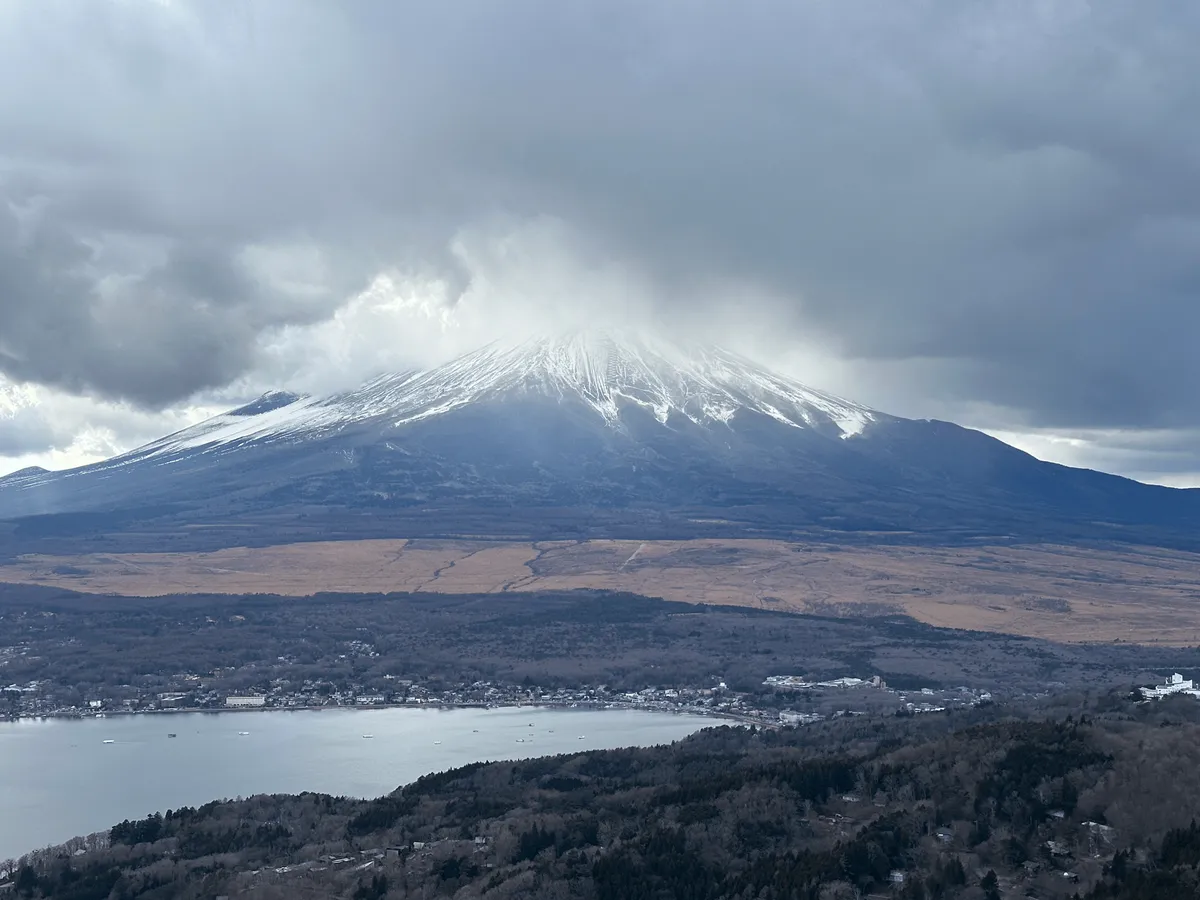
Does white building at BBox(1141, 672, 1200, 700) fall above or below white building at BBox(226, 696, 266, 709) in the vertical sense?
above

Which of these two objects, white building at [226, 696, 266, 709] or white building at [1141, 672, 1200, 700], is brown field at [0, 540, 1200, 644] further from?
white building at [226, 696, 266, 709]

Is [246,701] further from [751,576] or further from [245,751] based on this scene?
[751,576]

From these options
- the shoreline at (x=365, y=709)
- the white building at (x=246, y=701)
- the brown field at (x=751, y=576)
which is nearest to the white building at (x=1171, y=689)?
the shoreline at (x=365, y=709)

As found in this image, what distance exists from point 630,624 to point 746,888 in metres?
87.6

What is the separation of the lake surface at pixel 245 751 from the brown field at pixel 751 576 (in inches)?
2122

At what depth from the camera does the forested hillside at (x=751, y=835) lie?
41062mm

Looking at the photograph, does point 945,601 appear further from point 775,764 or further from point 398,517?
point 775,764

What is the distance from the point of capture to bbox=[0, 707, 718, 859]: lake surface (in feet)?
217

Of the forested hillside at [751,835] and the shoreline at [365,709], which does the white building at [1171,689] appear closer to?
the forested hillside at [751,835]

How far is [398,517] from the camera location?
196625 mm

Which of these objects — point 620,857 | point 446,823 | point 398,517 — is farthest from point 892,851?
point 398,517

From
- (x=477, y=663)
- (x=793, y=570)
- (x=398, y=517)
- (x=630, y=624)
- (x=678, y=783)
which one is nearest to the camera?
(x=678, y=783)

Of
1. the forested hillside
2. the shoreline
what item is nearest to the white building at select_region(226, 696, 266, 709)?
the shoreline

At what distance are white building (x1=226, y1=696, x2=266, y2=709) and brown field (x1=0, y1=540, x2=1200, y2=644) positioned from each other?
47163 millimetres
